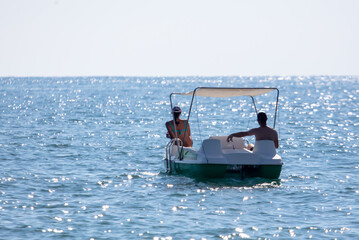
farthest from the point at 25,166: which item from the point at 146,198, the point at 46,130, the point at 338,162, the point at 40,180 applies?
the point at 46,130

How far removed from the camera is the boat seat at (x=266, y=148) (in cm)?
1359

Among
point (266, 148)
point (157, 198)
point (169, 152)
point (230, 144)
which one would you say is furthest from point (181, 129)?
point (157, 198)

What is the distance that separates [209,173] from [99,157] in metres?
7.11

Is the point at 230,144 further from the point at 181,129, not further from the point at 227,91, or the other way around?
the point at 227,91

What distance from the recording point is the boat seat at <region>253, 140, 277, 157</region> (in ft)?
44.6

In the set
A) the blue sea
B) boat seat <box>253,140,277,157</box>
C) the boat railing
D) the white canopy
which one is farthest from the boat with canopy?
the boat railing

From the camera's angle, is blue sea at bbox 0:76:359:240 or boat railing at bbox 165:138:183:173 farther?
boat railing at bbox 165:138:183:173

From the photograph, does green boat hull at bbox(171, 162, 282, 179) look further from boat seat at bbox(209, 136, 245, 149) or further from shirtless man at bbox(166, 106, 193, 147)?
boat seat at bbox(209, 136, 245, 149)

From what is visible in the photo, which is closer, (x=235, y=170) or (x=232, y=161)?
(x=232, y=161)

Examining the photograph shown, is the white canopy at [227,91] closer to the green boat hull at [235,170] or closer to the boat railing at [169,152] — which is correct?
the boat railing at [169,152]

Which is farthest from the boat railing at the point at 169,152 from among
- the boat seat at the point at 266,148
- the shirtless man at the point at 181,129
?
the boat seat at the point at 266,148

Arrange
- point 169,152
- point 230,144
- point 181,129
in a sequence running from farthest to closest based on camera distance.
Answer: point 230,144
point 181,129
point 169,152

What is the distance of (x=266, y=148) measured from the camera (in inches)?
536

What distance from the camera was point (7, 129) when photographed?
2967 cm
